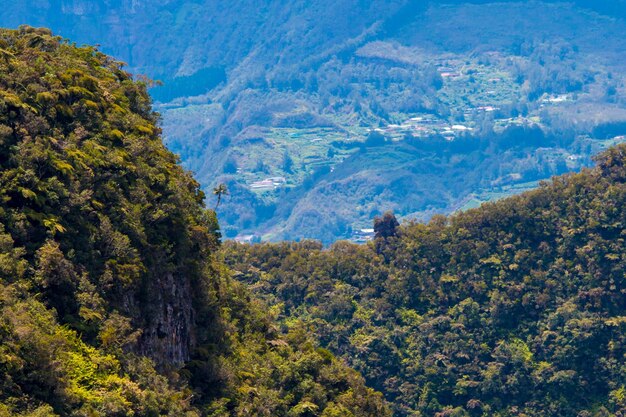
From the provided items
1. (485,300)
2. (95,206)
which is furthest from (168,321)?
(485,300)

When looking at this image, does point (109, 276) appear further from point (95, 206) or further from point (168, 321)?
point (168, 321)

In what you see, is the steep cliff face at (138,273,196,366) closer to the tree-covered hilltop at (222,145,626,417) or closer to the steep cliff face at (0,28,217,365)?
the steep cliff face at (0,28,217,365)

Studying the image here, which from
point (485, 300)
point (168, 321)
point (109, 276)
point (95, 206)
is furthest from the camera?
point (485, 300)

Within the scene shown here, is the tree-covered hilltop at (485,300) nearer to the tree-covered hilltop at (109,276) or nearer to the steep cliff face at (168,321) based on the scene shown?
the tree-covered hilltop at (109,276)

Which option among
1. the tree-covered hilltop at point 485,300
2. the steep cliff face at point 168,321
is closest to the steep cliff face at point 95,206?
the steep cliff face at point 168,321

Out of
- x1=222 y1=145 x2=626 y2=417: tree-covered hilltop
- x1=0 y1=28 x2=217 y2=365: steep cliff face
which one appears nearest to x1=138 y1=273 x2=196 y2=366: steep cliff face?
x1=0 y1=28 x2=217 y2=365: steep cliff face
